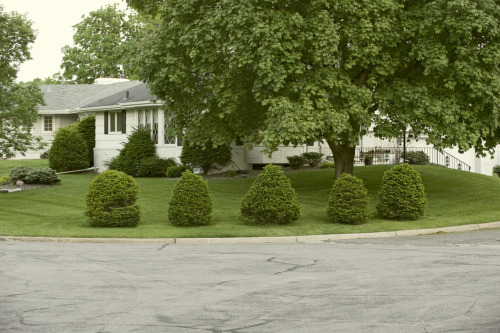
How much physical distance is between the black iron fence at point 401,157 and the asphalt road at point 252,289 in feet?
73.8

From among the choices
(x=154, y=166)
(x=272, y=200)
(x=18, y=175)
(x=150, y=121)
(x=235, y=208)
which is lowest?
(x=235, y=208)

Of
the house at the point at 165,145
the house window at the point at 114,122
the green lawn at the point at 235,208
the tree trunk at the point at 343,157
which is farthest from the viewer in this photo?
the house window at the point at 114,122

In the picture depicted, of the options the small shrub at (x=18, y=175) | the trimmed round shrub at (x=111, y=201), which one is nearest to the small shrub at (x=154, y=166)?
the small shrub at (x=18, y=175)

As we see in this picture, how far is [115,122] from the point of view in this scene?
3753cm

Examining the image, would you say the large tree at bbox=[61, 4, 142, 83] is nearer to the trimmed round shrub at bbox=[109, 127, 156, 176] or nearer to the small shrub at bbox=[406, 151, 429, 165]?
A: the trimmed round shrub at bbox=[109, 127, 156, 176]

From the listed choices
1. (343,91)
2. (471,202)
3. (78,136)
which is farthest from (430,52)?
(78,136)

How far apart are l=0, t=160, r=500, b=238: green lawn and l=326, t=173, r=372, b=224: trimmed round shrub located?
0.32m

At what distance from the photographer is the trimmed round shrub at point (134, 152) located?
1293 inches

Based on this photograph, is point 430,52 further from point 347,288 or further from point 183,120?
point 347,288

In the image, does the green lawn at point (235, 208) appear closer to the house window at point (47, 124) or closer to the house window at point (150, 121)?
the house window at point (150, 121)

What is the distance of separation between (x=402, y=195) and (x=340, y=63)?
236 inches

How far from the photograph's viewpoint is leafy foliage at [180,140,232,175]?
30266mm

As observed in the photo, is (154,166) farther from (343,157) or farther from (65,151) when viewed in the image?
(343,157)

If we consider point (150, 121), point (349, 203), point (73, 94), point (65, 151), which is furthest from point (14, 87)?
point (73, 94)
